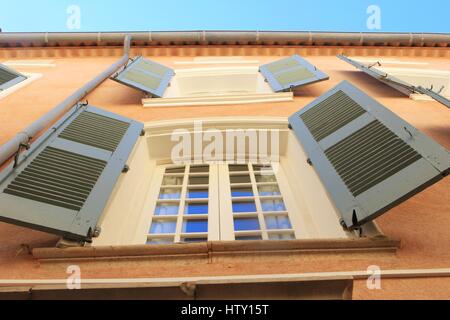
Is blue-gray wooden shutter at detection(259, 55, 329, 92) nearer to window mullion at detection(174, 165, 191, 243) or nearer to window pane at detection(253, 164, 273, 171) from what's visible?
window pane at detection(253, 164, 273, 171)

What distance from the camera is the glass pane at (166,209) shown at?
355 cm

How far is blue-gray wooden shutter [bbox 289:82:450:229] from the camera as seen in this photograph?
2604 millimetres

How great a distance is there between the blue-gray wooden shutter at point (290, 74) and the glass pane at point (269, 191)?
7.88 ft

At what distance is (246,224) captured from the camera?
10.8 ft

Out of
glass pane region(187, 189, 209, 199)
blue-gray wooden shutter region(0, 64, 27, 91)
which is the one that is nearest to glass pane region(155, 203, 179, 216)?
glass pane region(187, 189, 209, 199)

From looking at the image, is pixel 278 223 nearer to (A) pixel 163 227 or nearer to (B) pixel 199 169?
(A) pixel 163 227

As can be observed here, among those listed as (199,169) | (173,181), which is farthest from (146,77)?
(173,181)

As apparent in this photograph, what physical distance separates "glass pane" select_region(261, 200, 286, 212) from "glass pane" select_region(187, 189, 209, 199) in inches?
22.9

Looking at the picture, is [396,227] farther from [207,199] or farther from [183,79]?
[183,79]

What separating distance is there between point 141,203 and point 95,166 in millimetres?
Result: 615

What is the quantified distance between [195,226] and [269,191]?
3.26ft

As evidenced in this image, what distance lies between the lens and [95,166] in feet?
10.7

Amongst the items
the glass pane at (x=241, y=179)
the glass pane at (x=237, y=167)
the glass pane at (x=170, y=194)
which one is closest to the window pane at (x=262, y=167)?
the glass pane at (x=237, y=167)

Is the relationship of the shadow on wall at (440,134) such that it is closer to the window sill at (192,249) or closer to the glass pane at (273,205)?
the glass pane at (273,205)
